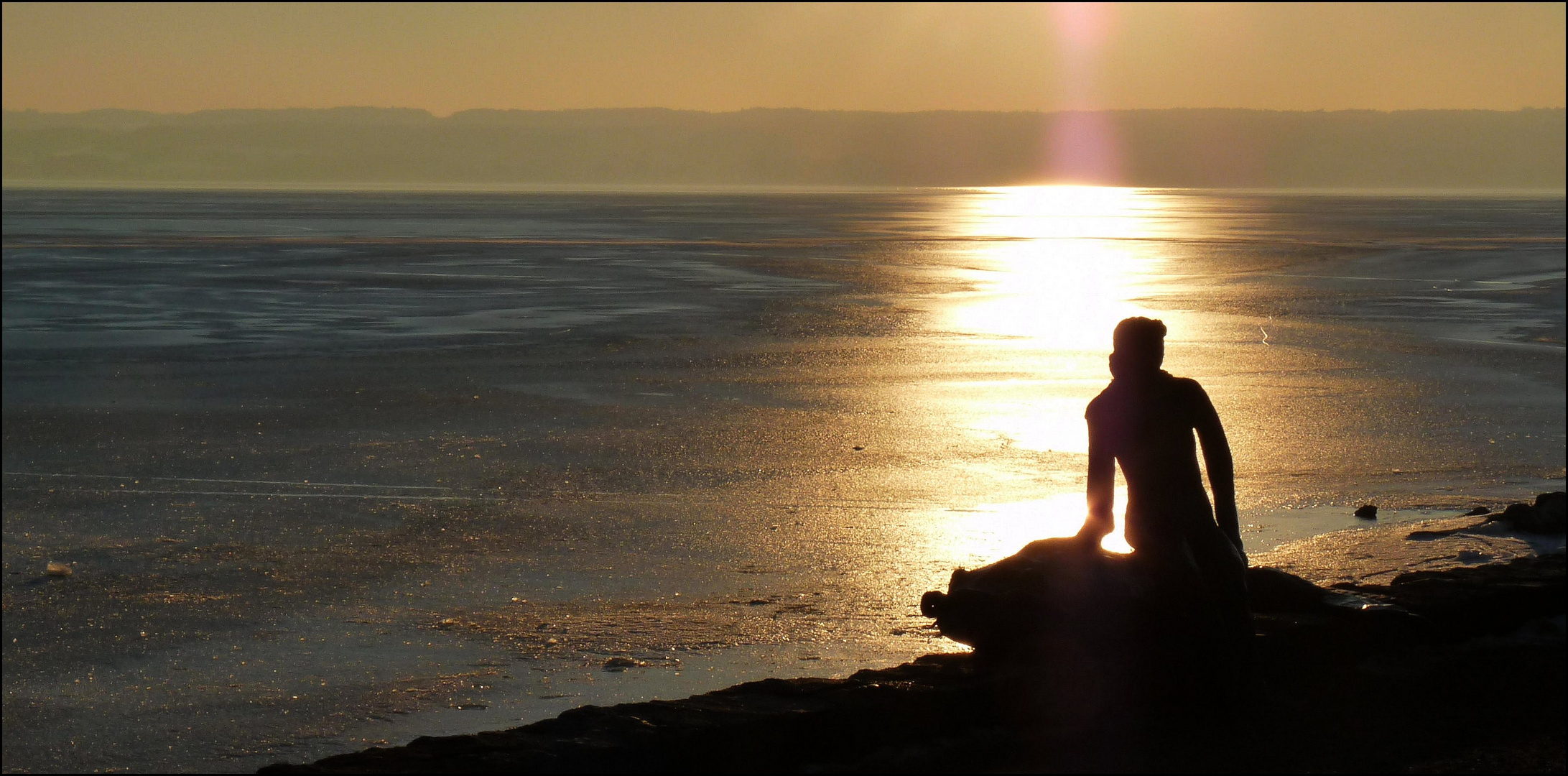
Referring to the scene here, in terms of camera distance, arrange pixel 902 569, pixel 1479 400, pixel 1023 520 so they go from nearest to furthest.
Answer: pixel 902 569
pixel 1023 520
pixel 1479 400

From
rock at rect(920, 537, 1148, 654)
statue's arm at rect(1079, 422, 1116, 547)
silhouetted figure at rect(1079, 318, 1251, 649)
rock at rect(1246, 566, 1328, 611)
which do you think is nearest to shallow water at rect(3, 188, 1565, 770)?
rock at rect(920, 537, 1148, 654)

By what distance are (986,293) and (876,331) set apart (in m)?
6.55

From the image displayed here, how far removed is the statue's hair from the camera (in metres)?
4.70

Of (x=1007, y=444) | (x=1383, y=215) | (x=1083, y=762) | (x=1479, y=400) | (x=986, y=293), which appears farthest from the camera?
(x=1383, y=215)

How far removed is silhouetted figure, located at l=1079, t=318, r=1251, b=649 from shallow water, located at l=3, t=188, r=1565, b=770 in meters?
1.81

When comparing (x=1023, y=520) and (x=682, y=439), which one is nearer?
(x=1023, y=520)

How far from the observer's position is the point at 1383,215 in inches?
2685

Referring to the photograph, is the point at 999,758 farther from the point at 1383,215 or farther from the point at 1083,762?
the point at 1383,215

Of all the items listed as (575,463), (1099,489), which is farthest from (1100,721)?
(575,463)

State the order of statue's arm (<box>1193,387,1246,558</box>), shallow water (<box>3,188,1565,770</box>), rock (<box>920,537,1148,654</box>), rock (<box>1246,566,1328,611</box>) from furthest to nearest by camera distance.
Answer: shallow water (<box>3,188,1565,770</box>) < rock (<box>1246,566,1328,611</box>) < rock (<box>920,537,1148,654</box>) < statue's arm (<box>1193,387,1246,558</box>)

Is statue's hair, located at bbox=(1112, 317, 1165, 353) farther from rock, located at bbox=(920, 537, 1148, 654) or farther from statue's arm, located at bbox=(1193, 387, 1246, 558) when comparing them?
rock, located at bbox=(920, 537, 1148, 654)

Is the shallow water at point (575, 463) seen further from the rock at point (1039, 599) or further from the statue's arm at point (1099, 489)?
the statue's arm at point (1099, 489)

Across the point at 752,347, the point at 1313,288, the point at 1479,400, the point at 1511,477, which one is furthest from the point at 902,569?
the point at 1313,288

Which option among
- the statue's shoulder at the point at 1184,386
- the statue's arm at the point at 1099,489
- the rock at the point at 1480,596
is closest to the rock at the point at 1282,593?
the rock at the point at 1480,596
